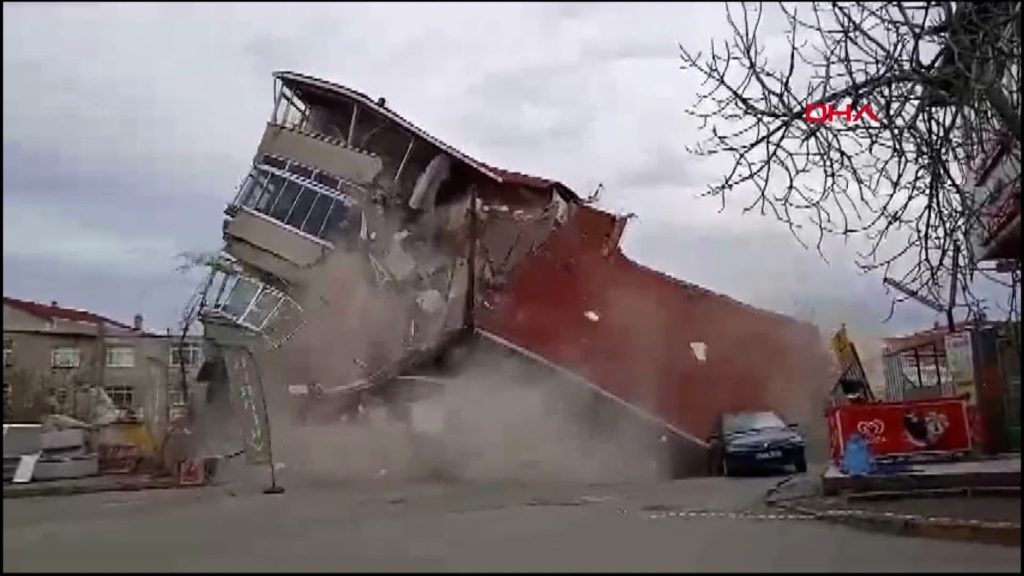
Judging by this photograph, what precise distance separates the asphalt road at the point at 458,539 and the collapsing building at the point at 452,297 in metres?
7.62

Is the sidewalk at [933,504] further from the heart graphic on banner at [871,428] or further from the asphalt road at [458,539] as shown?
the heart graphic on banner at [871,428]

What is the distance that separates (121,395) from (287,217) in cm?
1275

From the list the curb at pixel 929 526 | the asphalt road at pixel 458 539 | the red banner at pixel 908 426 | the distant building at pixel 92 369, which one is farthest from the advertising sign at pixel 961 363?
the distant building at pixel 92 369

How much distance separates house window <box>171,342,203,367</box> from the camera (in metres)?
34.4

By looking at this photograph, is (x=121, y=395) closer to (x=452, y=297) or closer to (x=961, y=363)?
Result: (x=452, y=297)

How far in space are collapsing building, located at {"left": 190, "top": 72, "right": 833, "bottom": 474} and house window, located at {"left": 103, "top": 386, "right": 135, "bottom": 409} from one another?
8104 millimetres

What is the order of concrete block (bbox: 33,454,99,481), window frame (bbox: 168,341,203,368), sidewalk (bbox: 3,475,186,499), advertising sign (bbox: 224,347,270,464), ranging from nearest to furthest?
advertising sign (bbox: 224,347,270,464), sidewalk (bbox: 3,475,186,499), concrete block (bbox: 33,454,99,481), window frame (bbox: 168,341,203,368)

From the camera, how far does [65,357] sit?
33250 mm

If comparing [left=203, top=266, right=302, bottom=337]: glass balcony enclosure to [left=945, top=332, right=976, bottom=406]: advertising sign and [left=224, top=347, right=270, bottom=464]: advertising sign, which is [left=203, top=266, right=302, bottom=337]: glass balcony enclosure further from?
[left=945, top=332, right=976, bottom=406]: advertising sign

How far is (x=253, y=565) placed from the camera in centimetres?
873

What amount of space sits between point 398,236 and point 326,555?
18.7m

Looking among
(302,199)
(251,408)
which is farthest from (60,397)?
(251,408)

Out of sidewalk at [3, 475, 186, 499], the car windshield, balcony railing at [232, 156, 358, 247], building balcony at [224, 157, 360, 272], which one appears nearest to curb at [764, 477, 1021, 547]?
the car windshield

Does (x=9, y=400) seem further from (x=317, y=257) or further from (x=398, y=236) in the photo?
(x=398, y=236)
